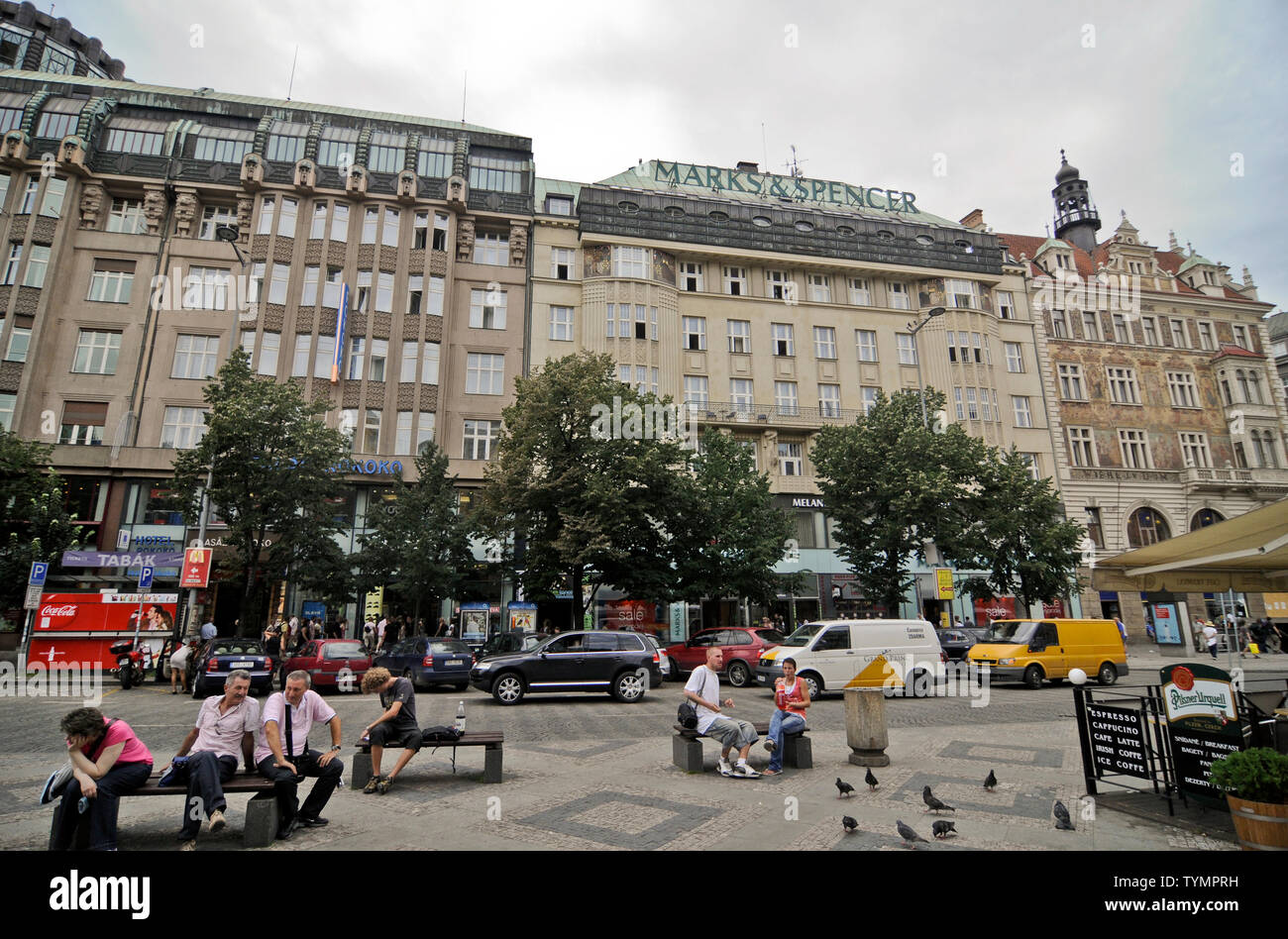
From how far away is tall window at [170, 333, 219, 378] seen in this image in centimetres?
3334

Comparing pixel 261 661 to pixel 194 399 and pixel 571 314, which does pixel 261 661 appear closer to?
pixel 194 399

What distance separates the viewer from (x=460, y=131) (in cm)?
4234

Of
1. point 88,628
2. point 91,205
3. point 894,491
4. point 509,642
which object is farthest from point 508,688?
point 91,205

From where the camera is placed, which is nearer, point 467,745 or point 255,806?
point 255,806

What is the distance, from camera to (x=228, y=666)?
58.4 ft

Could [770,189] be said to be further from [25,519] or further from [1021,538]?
[25,519]

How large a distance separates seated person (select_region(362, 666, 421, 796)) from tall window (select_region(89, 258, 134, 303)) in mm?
36485

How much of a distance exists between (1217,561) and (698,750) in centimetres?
647

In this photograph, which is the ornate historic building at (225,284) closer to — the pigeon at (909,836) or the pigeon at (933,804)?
the pigeon at (933,804)

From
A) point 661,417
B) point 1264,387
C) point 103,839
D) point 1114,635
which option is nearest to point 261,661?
point 103,839

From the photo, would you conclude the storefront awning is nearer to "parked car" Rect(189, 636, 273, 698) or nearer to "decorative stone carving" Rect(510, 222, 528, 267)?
"parked car" Rect(189, 636, 273, 698)

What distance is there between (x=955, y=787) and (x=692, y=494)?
18358mm

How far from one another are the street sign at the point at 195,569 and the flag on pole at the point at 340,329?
47.9 ft

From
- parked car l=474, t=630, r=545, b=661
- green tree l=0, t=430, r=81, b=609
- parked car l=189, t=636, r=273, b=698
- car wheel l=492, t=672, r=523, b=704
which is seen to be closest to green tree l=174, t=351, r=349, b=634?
parked car l=189, t=636, r=273, b=698
